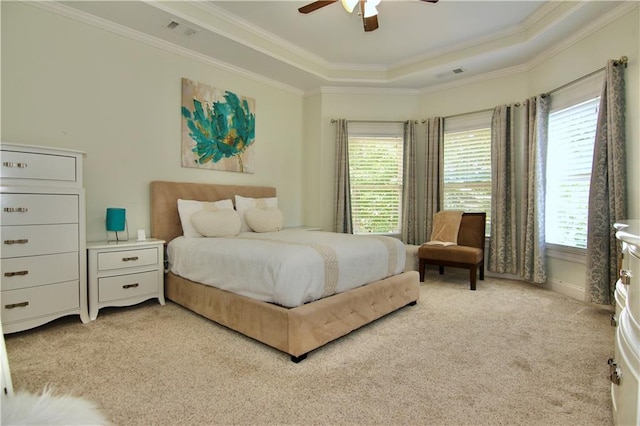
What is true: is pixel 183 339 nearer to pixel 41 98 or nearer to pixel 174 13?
pixel 41 98

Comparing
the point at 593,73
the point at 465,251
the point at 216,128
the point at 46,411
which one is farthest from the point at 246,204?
the point at 593,73

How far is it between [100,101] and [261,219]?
6.56 ft

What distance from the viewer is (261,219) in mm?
3986

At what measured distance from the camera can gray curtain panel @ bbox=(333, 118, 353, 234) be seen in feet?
16.8

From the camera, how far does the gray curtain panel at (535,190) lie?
155 inches

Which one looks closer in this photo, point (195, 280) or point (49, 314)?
point (49, 314)

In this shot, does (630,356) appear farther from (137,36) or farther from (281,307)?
(137,36)

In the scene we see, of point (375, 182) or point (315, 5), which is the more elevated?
point (315, 5)

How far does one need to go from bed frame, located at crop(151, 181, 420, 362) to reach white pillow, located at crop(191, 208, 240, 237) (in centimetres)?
43

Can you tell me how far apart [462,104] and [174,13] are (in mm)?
3892

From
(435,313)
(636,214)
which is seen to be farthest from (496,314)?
(636,214)

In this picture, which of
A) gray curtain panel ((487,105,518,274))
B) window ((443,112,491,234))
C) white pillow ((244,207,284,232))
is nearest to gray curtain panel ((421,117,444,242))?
window ((443,112,491,234))

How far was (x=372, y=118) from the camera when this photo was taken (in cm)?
524

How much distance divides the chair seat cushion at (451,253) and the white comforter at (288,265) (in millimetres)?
1125
